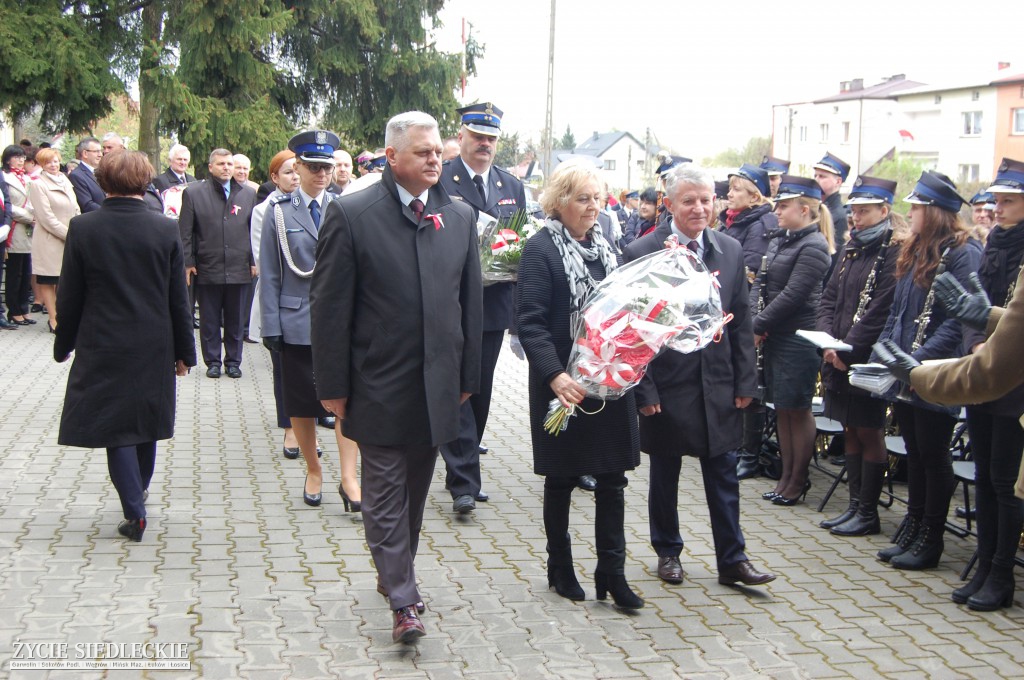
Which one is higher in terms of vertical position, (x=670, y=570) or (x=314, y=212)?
(x=314, y=212)

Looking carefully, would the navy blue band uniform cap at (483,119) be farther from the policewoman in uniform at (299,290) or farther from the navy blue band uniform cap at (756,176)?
the navy blue band uniform cap at (756,176)

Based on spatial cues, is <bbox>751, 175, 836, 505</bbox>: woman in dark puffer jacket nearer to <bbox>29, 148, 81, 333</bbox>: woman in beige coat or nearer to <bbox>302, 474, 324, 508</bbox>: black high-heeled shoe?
<bbox>302, 474, 324, 508</bbox>: black high-heeled shoe

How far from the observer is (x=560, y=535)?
206 inches

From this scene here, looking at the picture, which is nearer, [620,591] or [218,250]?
[620,591]

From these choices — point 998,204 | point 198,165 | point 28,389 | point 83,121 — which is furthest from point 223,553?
point 83,121

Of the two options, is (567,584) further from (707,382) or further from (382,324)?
(382,324)

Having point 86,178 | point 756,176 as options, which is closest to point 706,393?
point 756,176

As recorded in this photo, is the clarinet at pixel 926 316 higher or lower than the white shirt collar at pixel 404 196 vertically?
lower

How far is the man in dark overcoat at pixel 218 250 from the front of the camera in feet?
36.5

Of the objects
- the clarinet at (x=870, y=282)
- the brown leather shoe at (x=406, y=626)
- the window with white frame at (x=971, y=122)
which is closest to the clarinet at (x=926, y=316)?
the clarinet at (x=870, y=282)

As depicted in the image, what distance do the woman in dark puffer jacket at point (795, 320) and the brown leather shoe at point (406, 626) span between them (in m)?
3.39

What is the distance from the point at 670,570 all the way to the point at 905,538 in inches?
58.7

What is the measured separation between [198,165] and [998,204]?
16.3 m

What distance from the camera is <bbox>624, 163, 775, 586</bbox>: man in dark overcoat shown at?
5.29 m
